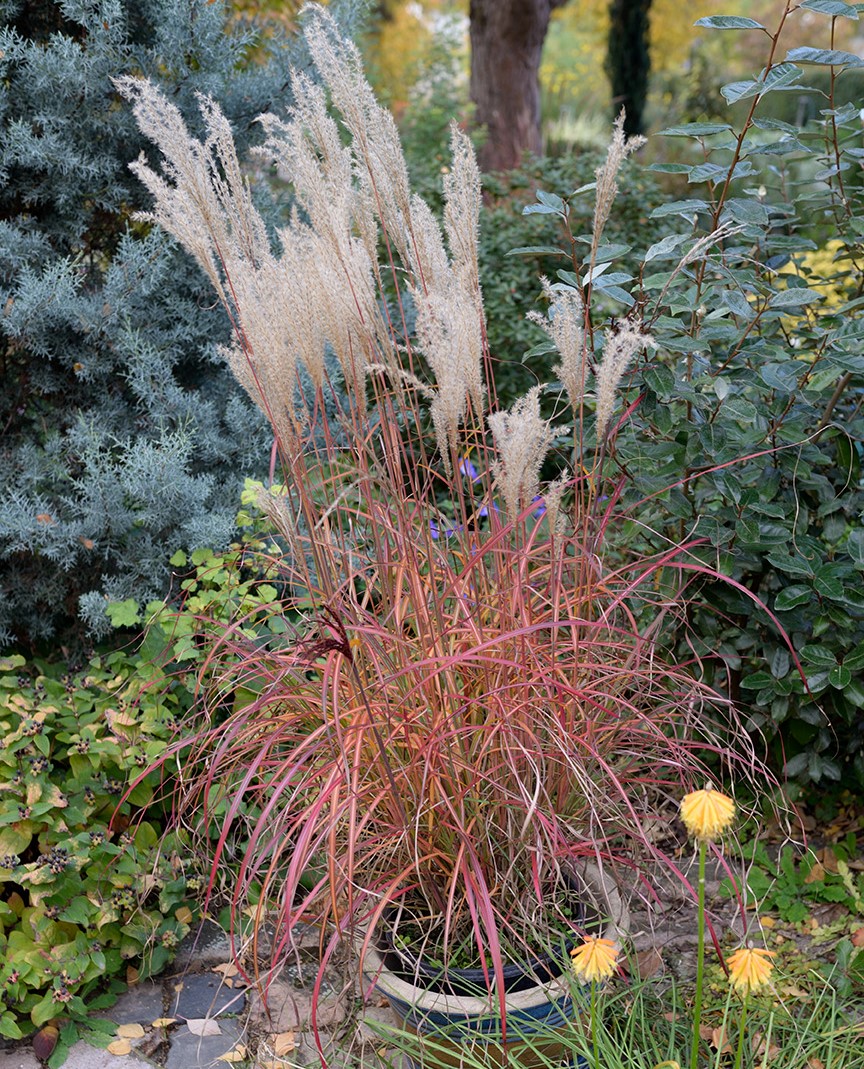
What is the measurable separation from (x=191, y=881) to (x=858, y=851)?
1.81 meters

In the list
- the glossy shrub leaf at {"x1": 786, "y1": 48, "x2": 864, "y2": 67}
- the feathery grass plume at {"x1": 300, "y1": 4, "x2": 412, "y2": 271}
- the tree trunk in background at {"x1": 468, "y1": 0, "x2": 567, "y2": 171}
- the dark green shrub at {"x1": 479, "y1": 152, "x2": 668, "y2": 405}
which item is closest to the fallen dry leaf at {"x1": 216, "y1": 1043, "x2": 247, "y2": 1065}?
the feathery grass plume at {"x1": 300, "y1": 4, "x2": 412, "y2": 271}

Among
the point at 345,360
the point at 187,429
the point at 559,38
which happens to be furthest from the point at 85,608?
the point at 559,38

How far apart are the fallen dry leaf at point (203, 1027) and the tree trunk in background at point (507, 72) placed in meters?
6.31

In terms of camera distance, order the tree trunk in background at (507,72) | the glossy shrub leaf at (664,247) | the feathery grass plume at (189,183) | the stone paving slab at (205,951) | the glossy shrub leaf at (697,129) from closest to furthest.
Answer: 1. the feathery grass plume at (189,183)
2. the glossy shrub leaf at (664,247)
3. the glossy shrub leaf at (697,129)
4. the stone paving slab at (205,951)
5. the tree trunk in background at (507,72)

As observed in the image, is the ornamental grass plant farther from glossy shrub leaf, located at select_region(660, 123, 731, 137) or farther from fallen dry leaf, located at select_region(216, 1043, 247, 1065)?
glossy shrub leaf, located at select_region(660, 123, 731, 137)

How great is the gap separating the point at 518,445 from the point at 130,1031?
166 cm

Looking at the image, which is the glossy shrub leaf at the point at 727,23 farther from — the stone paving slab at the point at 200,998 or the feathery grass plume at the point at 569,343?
the stone paving slab at the point at 200,998

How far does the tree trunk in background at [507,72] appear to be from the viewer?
728cm

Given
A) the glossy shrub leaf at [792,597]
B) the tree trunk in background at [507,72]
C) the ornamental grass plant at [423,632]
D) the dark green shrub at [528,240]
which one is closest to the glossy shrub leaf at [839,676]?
the glossy shrub leaf at [792,597]

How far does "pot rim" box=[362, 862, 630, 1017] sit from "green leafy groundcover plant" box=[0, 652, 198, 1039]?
583mm

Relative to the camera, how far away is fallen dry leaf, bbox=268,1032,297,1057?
7.20ft

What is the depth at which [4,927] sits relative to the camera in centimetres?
239

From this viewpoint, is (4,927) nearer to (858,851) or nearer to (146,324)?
(146,324)

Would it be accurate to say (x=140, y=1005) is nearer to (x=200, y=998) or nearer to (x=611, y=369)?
(x=200, y=998)
